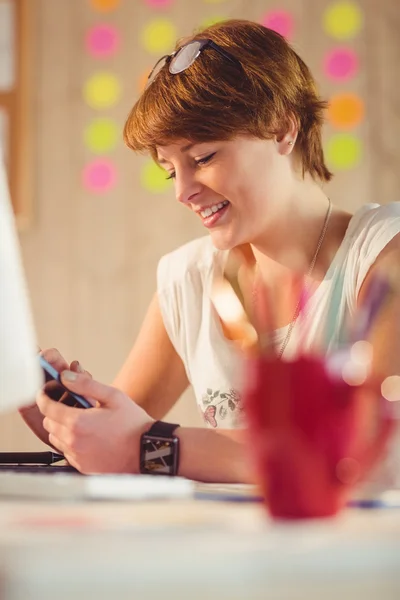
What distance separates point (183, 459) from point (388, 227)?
2.16ft

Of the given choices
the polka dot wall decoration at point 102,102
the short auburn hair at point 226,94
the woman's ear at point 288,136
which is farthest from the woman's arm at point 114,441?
the polka dot wall decoration at point 102,102

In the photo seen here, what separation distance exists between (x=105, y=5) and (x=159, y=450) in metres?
2.46

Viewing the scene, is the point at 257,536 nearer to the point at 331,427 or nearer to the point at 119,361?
the point at 331,427

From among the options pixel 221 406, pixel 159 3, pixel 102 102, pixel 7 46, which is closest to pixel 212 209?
pixel 221 406

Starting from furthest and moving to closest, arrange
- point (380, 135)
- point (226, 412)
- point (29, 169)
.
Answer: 1. point (29, 169)
2. point (380, 135)
3. point (226, 412)

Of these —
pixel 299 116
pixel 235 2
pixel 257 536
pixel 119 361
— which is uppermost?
pixel 235 2

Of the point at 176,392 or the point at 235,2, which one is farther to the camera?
the point at 235,2

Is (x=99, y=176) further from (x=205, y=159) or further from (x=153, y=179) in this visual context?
(x=205, y=159)

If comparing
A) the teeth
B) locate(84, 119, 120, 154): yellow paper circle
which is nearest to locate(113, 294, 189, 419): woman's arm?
the teeth

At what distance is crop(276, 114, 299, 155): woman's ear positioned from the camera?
1504mm

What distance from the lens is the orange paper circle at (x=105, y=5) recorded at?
118 inches

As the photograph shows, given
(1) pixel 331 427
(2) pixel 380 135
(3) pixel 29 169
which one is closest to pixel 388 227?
(1) pixel 331 427

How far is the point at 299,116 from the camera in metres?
1.52

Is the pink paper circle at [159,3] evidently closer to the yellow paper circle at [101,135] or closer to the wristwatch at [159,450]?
the yellow paper circle at [101,135]
